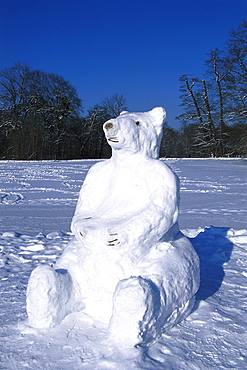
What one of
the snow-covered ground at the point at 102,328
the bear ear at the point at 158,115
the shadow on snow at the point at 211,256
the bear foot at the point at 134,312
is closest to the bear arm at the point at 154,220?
Result: the bear foot at the point at 134,312

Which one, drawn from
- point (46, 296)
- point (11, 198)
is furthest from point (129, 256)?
point (11, 198)

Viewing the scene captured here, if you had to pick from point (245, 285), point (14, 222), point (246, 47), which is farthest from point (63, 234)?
point (246, 47)

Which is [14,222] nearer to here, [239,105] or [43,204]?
[43,204]

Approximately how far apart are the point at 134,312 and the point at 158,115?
139cm

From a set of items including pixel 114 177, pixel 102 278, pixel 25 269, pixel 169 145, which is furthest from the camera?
pixel 169 145

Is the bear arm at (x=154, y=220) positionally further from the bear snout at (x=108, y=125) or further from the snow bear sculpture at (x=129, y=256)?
the bear snout at (x=108, y=125)

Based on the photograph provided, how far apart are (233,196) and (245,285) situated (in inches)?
263

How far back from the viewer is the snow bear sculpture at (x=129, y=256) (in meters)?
2.11

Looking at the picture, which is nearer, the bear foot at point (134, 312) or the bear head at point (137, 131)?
the bear foot at point (134, 312)

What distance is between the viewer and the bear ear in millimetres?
2582

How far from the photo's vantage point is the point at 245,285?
3.22 meters

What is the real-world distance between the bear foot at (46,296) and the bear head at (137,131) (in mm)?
959

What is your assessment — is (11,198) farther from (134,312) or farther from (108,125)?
(134,312)

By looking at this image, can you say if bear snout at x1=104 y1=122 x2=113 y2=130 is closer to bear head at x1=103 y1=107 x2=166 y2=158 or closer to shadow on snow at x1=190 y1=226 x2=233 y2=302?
bear head at x1=103 y1=107 x2=166 y2=158
